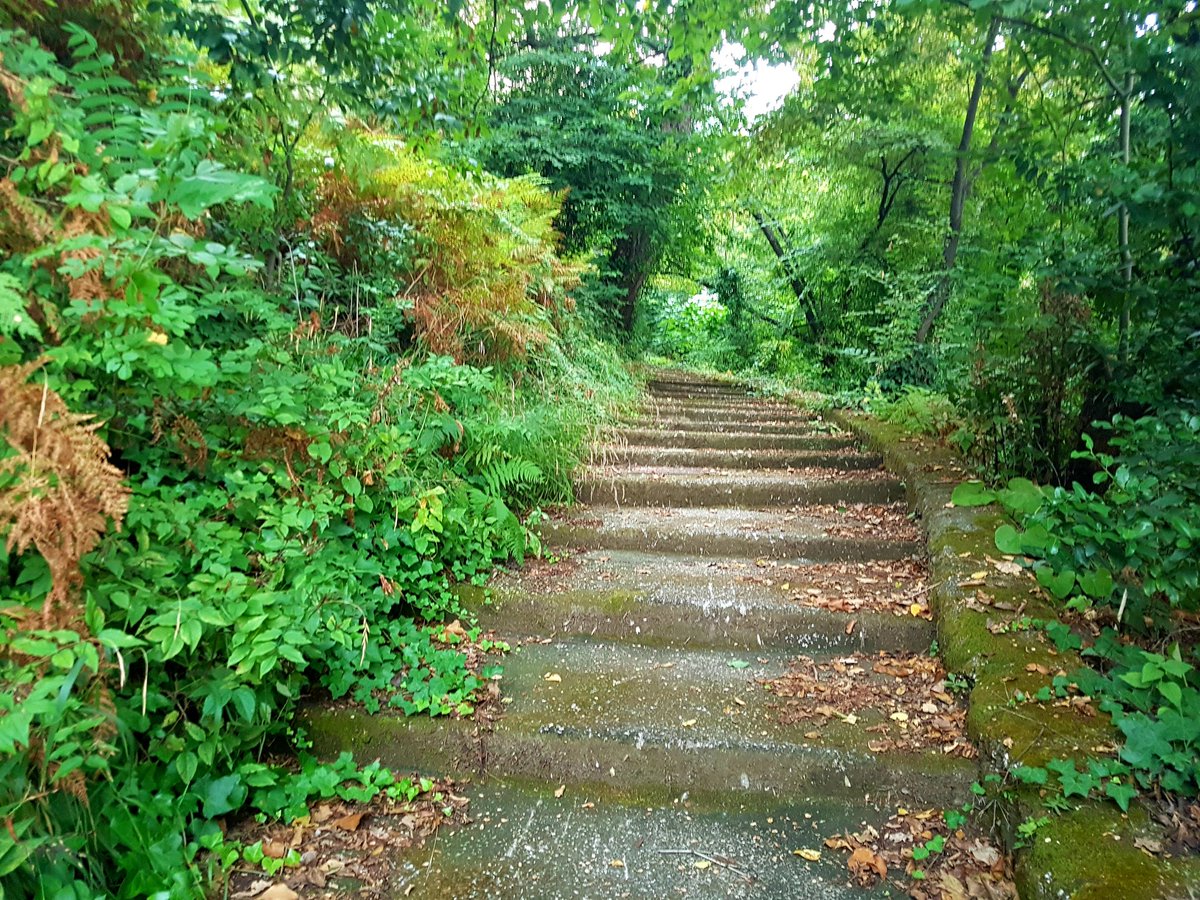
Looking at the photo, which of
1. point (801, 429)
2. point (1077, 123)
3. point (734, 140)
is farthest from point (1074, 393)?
point (734, 140)

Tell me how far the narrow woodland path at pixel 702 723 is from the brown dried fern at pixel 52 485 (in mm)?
1221

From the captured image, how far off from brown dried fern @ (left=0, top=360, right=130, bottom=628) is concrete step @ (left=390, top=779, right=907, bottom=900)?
1307 millimetres

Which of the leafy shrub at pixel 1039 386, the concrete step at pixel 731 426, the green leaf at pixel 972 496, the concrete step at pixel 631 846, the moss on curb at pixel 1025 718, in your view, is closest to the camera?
the moss on curb at pixel 1025 718

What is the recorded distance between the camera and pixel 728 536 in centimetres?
418

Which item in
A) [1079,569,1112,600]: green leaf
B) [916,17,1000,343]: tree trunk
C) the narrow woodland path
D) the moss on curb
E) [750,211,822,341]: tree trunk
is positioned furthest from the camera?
[750,211,822,341]: tree trunk

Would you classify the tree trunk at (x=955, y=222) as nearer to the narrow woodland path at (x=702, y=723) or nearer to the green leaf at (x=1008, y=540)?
the narrow woodland path at (x=702, y=723)

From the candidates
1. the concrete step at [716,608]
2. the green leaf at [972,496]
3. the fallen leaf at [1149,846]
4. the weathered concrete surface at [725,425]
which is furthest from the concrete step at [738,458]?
the fallen leaf at [1149,846]

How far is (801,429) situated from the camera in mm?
6707

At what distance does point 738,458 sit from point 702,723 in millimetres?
3270

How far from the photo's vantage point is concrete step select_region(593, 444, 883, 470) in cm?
546

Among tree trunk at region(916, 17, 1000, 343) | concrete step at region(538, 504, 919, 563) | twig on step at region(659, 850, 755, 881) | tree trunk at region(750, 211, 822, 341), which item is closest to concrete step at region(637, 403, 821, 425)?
tree trunk at region(916, 17, 1000, 343)

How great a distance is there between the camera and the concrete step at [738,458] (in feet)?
17.9

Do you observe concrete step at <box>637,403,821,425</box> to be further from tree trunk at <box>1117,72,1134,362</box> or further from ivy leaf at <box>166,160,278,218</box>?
ivy leaf at <box>166,160,278,218</box>

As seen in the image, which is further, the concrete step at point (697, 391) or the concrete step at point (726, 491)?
the concrete step at point (697, 391)
